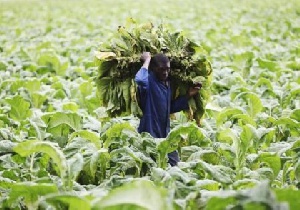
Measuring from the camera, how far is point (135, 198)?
2.65 m

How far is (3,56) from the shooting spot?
10.9m

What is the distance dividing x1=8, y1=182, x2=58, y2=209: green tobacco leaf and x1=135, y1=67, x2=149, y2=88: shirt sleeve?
1.23m

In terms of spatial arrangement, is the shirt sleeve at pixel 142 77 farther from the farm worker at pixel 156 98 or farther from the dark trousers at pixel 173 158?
the dark trousers at pixel 173 158

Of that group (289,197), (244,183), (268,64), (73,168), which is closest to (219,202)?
(289,197)

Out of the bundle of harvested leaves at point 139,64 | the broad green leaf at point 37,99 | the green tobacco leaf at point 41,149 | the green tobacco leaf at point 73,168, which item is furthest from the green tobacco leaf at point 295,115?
the broad green leaf at point 37,99

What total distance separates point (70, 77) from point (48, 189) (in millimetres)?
5928

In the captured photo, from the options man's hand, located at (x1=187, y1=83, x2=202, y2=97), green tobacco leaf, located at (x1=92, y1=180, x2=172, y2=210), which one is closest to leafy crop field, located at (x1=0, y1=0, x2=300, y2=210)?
green tobacco leaf, located at (x1=92, y1=180, x2=172, y2=210)

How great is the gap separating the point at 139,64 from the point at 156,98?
0.31 m

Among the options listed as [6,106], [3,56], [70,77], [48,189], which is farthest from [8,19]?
[48,189]

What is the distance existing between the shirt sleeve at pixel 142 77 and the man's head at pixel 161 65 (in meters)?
0.16

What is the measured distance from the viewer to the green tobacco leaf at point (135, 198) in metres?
2.62

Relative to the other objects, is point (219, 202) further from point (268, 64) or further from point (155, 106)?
point (268, 64)

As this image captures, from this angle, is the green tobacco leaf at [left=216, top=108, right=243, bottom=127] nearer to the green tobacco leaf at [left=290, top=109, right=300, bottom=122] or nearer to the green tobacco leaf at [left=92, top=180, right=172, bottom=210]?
the green tobacco leaf at [left=290, top=109, right=300, bottom=122]

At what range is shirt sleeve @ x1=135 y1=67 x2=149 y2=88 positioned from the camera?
4.42 metres
